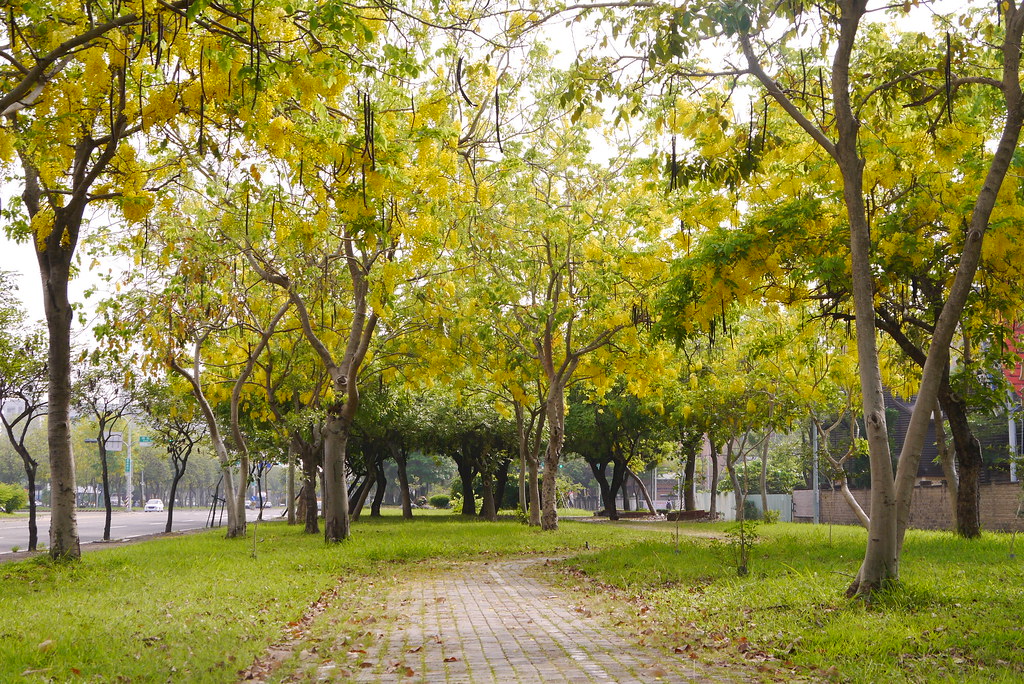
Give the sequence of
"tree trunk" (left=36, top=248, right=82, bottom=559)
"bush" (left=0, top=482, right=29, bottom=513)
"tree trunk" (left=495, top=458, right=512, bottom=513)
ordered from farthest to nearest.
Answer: "bush" (left=0, top=482, right=29, bottom=513), "tree trunk" (left=495, top=458, right=512, bottom=513), "tree trunk" (left=36, top=248, right=82, bottom=559)

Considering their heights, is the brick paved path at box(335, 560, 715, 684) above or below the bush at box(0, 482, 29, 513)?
above

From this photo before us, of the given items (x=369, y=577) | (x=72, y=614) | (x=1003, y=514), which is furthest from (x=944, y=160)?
(x=1003, y=514)

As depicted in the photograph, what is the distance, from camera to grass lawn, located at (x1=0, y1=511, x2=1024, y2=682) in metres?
5.30

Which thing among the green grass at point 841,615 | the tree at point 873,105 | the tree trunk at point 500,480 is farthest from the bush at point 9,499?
the tree at point 873,105

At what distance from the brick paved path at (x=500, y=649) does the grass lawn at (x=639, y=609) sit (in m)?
0.39

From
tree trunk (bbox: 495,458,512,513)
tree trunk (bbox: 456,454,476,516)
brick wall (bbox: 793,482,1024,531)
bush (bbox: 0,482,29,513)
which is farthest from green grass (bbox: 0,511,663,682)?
bush (bbox: 0,482,29,513)

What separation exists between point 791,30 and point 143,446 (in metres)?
67.1

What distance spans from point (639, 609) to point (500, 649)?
2.23 metres

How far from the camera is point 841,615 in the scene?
6.66m

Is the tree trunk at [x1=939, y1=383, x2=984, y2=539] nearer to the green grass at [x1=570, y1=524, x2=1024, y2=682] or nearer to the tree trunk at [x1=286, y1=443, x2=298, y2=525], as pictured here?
the green grass at [x1=570, y1=524, x2=1024, y2=682]

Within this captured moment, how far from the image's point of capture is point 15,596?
326 inches

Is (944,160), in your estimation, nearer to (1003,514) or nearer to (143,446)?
(1003,514)

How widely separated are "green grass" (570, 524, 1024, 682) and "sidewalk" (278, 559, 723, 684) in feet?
1.74

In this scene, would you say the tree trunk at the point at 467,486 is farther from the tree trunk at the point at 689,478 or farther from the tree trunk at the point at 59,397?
the tree trunk at the point at 59,397
